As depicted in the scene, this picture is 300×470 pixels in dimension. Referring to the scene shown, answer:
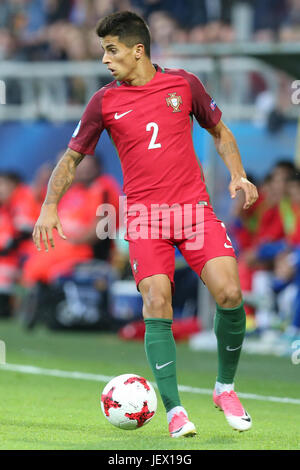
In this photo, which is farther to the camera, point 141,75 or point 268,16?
point 268,16

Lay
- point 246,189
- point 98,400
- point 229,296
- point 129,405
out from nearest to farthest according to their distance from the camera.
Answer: point 129,405
point 229,296
point 246,189
point 98,400

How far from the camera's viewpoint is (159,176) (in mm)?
6043

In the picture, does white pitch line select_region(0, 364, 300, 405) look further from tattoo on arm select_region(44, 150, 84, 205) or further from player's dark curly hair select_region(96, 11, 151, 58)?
player's dark curly hair select_region(96, 11, 151, 58)

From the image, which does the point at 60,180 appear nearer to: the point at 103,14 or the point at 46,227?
the point at 46,227

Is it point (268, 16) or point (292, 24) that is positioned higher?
point (268, 16)

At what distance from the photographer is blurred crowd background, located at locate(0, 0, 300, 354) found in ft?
37.6

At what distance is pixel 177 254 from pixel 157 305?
21.1ft

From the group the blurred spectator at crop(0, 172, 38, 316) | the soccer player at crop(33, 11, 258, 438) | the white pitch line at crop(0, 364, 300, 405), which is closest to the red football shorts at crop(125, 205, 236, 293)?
the soccer player at crop(33, 11, 258, 438)

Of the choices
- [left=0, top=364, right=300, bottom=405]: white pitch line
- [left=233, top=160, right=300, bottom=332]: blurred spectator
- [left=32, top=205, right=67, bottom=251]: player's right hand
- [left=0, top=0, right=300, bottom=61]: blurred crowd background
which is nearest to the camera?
[left=32, top=205, right=67, bottom=251]: player's right hand

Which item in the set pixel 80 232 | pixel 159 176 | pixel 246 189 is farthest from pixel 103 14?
pixel 246 189

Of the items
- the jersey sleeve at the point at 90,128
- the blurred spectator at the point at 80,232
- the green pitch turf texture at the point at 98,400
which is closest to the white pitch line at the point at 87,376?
the green pitch turf texture at the point at 98,400

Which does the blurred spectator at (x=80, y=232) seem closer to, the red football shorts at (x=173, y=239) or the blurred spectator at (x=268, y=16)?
the blurred spectator at (x=268, y=16)

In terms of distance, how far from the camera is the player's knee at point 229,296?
5.84 m

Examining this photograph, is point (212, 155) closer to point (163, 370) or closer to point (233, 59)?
point (233, 59)
